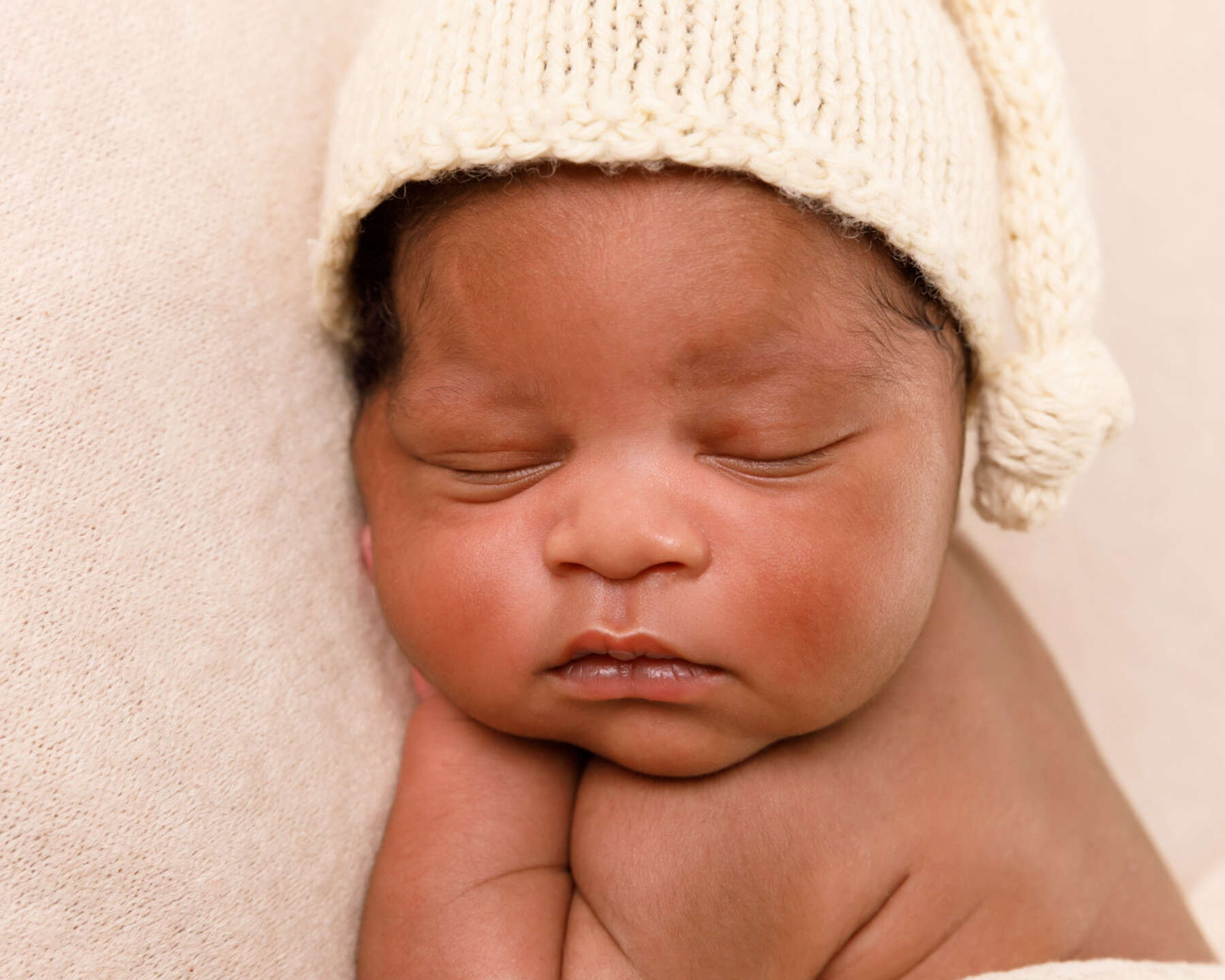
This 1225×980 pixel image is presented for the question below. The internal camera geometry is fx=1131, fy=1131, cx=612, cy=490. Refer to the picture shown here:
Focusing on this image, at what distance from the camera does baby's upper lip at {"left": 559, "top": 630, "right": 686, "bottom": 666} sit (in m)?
1.07

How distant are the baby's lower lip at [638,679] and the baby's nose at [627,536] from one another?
106mm

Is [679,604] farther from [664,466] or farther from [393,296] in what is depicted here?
[393,296]

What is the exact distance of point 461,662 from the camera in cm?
116

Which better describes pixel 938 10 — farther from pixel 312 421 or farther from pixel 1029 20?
pixel 312 421

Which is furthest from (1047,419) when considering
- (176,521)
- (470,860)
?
(176,521)

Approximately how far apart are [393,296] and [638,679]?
19.4 inches

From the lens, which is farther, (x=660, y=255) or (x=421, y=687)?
(x=421, y=687)

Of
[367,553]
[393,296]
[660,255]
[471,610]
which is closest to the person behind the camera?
[660,255]

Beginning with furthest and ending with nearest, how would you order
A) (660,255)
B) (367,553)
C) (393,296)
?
(367,553)
(393,296)
(660,255)

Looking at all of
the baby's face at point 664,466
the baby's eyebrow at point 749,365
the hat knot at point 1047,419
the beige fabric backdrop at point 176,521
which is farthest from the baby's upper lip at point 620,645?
the hat knot at point 1047,419

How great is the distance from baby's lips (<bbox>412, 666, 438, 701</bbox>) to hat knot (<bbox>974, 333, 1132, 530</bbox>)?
728mm

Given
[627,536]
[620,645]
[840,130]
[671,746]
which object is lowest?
[671,746]

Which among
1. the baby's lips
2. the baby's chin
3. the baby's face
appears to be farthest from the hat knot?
the baby's lips

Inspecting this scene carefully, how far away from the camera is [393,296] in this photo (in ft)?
4.06
